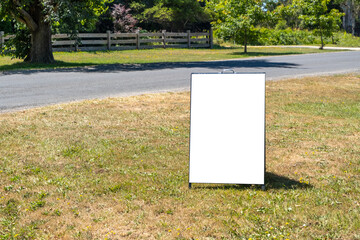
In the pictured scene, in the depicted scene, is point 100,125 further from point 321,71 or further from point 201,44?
point 201,44

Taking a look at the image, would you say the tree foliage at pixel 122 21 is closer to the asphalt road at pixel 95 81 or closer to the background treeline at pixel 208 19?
the background treeline at pixel 208 19

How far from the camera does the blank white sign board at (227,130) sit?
4.92 metres

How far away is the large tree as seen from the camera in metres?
17.9

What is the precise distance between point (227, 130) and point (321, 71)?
14.1 m

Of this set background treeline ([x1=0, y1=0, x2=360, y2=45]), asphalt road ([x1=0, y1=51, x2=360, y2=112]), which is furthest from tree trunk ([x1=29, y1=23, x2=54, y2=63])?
asphalt road ([x1=0, y1=51, x2=360, y2=112])

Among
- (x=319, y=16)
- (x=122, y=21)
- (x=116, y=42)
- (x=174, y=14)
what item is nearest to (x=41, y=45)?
(x=116, y=42)

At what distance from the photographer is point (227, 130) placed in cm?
500

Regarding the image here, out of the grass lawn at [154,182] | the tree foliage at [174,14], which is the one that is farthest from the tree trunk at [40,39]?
the tree foliage at [174,14]

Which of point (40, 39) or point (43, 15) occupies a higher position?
point (43, 15)

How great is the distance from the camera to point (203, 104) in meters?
4.98

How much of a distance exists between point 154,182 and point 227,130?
1129 millimetres

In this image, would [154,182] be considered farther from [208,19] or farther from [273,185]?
[208,19]

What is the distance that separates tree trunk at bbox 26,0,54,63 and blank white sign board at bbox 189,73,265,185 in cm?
1624

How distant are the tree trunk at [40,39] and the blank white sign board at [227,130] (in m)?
16.2
